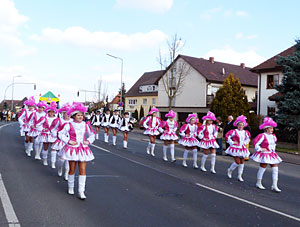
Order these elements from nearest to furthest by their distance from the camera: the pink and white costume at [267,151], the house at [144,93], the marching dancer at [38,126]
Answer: the pink and white costume at [267,151], the marching dancer at [38,126], the house at [144,93]

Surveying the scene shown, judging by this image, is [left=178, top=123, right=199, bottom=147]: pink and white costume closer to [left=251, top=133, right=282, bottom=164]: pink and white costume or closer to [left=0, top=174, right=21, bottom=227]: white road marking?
[left=251, top=133, right=282, bottom=164]: pink and white costume

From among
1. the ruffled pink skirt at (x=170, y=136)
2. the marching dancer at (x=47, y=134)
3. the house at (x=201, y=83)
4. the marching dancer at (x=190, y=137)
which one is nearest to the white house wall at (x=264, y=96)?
the house at (x=201, y=83)

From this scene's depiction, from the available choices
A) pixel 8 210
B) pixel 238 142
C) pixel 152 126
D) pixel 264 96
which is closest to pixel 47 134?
pixel 8 210

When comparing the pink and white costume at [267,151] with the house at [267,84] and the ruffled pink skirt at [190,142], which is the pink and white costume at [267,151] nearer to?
the ruffled pink skirt at [190,142]

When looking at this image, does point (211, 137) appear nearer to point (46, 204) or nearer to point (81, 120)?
point (81, 120)

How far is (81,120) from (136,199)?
80.0 inches

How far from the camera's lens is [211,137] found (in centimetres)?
1060

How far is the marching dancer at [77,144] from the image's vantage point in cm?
648

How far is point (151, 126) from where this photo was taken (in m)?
14.2

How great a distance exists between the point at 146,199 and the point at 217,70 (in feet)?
138

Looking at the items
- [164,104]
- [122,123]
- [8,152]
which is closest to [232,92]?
[122,123]

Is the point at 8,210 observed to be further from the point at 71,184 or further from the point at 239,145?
the point at 239,145

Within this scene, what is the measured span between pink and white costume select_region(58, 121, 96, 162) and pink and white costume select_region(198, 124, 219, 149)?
479 centimetres

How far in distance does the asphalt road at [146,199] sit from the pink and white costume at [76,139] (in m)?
0.84
